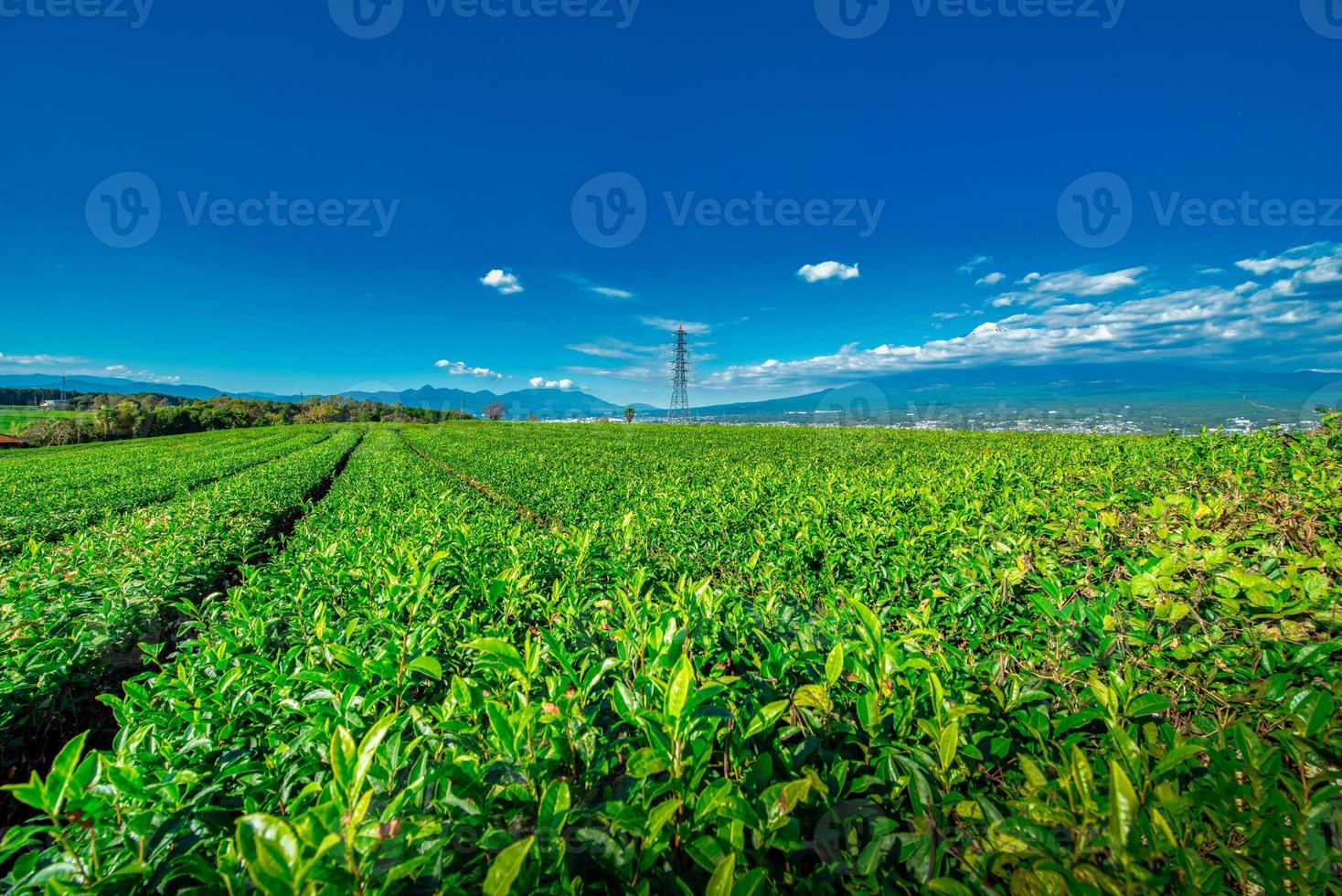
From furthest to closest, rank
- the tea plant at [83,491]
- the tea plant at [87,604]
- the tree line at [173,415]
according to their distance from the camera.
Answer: the tree line at [173,415] → the tea plant at [83,491] → the tea plant at [87,604]

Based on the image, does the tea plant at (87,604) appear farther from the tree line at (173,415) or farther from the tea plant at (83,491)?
the tree line at (173,415)

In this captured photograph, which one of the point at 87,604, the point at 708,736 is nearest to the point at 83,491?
the point at 87,604

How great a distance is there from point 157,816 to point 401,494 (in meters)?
9.26

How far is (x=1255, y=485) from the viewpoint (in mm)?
3986

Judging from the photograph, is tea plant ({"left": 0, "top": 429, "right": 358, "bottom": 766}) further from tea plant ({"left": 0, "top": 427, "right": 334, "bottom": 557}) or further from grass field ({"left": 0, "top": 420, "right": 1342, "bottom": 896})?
tea plant ({"left": 0, "top": 427, "right": 334, "bottom": 557})

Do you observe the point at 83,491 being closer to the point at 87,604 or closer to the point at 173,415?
the point at 87,604

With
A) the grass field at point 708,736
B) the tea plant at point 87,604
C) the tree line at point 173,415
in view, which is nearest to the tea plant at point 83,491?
the tea plant at point 87,604

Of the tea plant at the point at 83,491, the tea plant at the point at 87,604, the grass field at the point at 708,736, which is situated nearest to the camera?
the grass field at the point at 708,736

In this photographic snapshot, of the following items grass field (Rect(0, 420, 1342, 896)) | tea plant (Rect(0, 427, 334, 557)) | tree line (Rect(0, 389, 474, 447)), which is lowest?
tea plant (Rect(0, 427, 334, 557))

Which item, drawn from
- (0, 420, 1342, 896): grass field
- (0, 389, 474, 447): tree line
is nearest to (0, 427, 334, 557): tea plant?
(0, 420, 1342, 896): grass field

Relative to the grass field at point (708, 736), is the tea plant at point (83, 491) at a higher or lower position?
lower

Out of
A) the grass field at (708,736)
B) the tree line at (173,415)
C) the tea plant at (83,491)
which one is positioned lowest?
the tea plant at (83,491)

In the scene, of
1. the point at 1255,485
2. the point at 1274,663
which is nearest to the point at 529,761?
the point at 1274,663

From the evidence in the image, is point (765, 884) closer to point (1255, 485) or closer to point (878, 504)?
point (878, 504)
